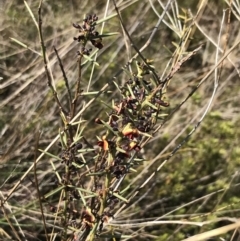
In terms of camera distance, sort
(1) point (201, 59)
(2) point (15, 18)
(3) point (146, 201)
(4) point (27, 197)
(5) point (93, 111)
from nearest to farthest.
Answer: (4) point (27, 197)
(3) point (146, 201)
(5) point (93, 111)
(2) point (15, 18)
(1) point (201, 59)

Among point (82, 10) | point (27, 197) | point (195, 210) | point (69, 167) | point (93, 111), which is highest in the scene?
point (82, 10)

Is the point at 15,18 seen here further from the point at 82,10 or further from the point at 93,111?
the point at 93,111

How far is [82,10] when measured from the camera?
6.23 ft

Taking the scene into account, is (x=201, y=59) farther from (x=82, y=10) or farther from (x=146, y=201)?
(x=146, y=201)

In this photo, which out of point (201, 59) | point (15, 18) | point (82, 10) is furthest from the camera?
point (201, 59)

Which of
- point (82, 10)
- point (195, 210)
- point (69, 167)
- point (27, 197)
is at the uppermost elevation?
point (82, 10)

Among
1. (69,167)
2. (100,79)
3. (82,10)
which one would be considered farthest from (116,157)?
(82,10)

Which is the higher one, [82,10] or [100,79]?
[82,10]

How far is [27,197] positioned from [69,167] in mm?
632

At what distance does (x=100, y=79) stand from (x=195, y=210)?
0.56 meters

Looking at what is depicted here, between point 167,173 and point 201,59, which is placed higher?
point 201,59

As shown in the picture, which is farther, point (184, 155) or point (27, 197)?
point (184, 155)

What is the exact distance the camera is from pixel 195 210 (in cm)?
136

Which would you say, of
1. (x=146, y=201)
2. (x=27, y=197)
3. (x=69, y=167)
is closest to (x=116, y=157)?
(x=69, y=167)
